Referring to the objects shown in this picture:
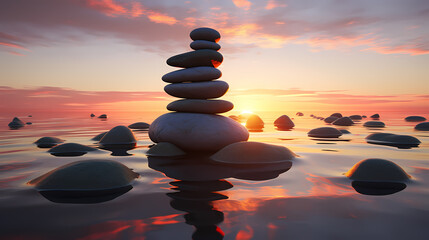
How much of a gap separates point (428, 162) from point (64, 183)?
5581 mm

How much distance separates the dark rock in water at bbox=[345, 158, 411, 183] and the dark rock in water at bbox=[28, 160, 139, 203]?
9.47ft

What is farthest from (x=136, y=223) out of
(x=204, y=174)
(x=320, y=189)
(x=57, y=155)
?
(x=57, y=155)

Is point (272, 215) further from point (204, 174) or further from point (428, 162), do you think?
point (428, 162)

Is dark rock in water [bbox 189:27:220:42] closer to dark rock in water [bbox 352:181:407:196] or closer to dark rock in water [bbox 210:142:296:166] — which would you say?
dark rock in water [bbox 210:142:296:166]

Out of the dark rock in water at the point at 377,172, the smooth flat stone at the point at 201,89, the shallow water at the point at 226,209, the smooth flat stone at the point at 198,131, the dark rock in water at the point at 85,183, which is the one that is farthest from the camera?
the smooth flat stone at the point at 201,89

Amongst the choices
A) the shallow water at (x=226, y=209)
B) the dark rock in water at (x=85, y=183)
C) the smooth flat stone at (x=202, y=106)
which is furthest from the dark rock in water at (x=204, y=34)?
the dark rock in water at (x=85, y=183)

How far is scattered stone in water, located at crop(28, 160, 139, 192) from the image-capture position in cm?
285

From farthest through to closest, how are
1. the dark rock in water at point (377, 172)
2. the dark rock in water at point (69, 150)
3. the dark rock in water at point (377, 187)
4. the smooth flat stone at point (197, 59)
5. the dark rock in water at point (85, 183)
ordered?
the smooth flat stone at point (197, 59) < the dark rock in water at point (69, 150) < the dark rock in water at point (377, 172) < the dark rock in water at point (377, 187) < the dark rock in water at point (85, 183)

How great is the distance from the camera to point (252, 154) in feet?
14.9

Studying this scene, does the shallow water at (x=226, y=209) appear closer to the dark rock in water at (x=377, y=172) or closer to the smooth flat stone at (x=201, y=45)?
the dark rock in water at (x=377, y=172)

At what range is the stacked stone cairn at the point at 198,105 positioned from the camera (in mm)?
5750

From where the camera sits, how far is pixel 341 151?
5.49m

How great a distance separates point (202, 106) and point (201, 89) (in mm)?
427

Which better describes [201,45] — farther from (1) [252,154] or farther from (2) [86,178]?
(2) [86,178]
